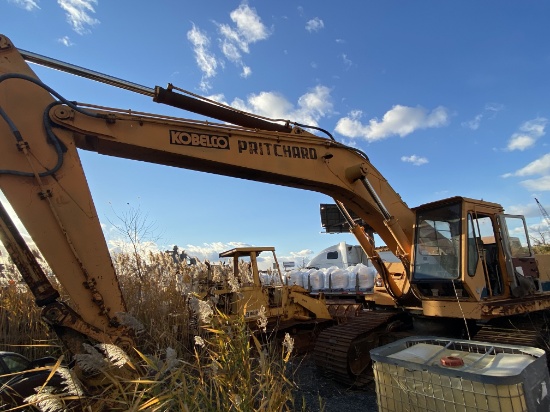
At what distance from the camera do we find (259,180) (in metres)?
5.35

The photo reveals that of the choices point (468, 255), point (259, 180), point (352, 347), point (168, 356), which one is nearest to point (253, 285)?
point (352, 347)

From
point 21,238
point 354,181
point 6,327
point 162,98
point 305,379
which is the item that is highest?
point 162,98

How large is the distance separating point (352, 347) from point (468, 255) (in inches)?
90.9

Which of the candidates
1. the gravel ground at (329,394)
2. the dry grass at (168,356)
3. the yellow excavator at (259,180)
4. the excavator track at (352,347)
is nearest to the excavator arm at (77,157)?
the yellow excavator at (259,180)

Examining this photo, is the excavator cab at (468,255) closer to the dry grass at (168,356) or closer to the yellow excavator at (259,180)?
the yellow excavator at (259,180)

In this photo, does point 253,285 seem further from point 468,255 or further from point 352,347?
point 468,255

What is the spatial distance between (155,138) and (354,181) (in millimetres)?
3056

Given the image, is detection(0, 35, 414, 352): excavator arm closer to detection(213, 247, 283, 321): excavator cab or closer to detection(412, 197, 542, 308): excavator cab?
detection(412, 197, 542, 308): excavator cab

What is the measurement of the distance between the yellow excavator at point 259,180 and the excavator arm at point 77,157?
0.01 m

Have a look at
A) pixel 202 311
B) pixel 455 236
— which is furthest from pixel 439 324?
pixel 202 311

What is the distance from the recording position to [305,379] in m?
6.50

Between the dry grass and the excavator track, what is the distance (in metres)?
1.41

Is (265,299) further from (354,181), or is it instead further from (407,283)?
(354,181)

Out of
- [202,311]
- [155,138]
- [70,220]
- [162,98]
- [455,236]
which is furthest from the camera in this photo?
[455,236]
